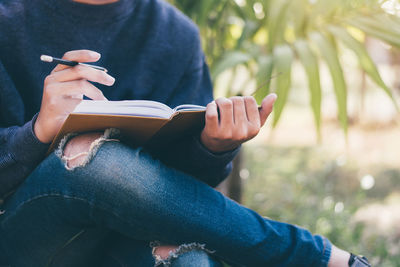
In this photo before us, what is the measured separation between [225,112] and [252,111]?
0.05 metres

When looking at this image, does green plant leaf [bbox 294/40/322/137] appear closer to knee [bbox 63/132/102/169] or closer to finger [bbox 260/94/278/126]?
finger [bbox 260/94/278/126]

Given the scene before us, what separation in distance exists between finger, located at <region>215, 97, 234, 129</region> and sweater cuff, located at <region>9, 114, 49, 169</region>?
0.32 m

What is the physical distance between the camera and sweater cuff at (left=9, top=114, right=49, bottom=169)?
2.78 feet

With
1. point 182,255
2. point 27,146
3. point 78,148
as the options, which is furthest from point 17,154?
point 182,255

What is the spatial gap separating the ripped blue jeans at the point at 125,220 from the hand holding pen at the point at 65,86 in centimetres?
7

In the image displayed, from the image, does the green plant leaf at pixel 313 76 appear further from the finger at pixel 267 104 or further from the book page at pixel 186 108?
the book page at pixel 186 108

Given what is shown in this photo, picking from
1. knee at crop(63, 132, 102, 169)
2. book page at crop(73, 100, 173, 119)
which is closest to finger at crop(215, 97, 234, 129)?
book page at crop(73, 100, 173, 119)

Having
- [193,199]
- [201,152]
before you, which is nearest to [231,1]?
[201,152]

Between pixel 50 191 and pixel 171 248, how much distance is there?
0.78ft

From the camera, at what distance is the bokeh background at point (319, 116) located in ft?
4.04

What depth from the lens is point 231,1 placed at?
4.82 feet

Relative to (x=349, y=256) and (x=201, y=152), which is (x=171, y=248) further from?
→ (x=349, y=256)

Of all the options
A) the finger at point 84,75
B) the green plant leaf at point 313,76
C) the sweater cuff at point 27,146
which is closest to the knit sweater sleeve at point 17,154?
the sweater cuff at point 27,146

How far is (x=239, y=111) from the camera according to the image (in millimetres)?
829
